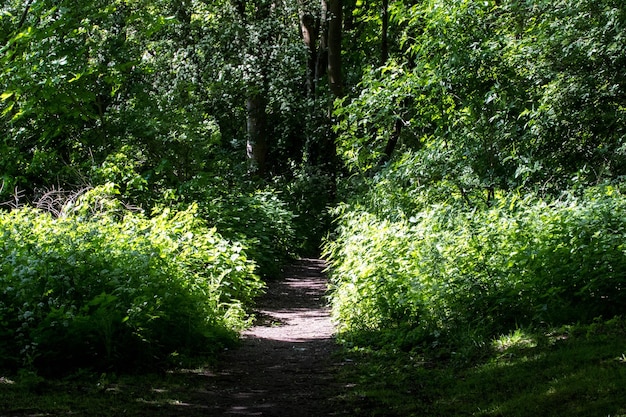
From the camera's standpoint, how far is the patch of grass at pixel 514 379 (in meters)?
4.94

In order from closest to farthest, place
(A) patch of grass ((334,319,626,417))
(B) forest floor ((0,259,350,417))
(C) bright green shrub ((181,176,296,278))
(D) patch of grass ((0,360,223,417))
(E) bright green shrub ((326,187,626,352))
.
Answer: (A) patch of grass ((334,319,626,417)), (D) patch of grass ((0,360,223,417)), (B) forest floor ((0,259,350,417)), (E) bright green shrub ((326,187,626,352)), (C) bright green shrub ((181,176,296,278))

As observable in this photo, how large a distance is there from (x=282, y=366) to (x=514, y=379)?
3.02 metres

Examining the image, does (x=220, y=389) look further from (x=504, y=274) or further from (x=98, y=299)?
(x=504, y=274)

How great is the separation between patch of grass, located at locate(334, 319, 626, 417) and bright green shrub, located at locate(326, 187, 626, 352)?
483 millimetres

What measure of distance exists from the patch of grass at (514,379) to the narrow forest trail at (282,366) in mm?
401

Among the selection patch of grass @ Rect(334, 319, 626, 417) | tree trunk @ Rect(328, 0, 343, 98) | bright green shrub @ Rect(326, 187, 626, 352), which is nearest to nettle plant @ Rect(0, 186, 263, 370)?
patch of grass @ Rect(334, 319, 626, 417)

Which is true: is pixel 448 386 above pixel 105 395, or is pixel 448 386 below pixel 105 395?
below

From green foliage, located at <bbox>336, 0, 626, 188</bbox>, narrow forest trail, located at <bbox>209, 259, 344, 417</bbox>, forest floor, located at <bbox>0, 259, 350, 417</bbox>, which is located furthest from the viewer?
green foliage, located at <bbox>336, 0, 626, 188</bbox>

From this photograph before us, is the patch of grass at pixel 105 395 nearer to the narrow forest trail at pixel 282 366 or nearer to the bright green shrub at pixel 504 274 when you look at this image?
the narrow forest trail at pixel 282 366

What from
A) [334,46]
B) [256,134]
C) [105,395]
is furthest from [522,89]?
[256,134]

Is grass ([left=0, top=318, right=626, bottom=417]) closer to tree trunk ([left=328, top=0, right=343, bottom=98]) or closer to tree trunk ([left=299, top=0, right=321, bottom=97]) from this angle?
tree trunk ([left=328, top=0, right=343, bottom=98])

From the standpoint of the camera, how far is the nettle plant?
6.54 metres

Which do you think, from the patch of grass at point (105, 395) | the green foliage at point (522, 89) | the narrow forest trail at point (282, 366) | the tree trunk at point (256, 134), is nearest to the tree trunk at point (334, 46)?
the tree trunk at point (256, 134)

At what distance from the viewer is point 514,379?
5.75 m
